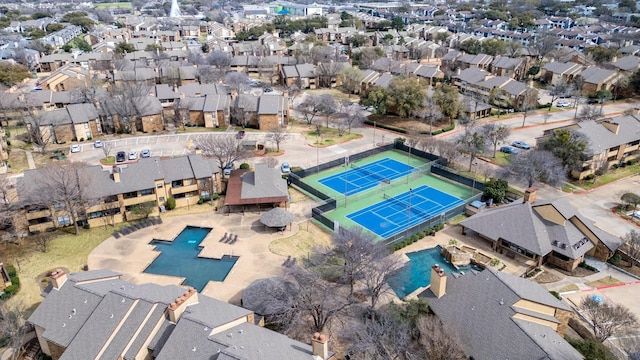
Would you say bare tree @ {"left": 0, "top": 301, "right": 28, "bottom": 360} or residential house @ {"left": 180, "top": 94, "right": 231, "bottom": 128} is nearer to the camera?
bare tree @ {"left": 0, "top": 301, "right": 28, "bottom": 360}

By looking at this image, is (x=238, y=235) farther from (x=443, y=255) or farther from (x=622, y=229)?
(x=622, y=229)

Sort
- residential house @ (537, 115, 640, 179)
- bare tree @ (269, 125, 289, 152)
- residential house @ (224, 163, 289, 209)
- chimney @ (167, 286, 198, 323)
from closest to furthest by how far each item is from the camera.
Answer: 1. chimney @ (167, 286, 198, 323)
2. residential house @ (224, 163, 289, 209)
3. residential house @ (537, 115, 640, 179)
4. bare tree @ (269, 125, 289, 152)

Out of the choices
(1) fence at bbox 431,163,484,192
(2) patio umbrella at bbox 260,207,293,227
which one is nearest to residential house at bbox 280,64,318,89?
(1) fence at bbox 431,163,484,192

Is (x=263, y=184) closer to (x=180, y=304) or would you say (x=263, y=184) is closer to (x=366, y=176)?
(x=366, y=176)

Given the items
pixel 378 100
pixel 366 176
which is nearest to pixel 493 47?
pixel 378 100

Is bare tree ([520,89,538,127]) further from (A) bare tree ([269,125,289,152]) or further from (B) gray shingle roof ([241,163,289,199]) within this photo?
(B) gray shingle roof ([241,163,289,199])
